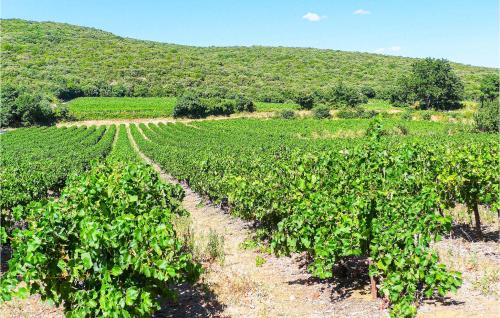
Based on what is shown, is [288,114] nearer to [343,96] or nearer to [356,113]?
[356,113]

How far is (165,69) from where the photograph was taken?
125 m

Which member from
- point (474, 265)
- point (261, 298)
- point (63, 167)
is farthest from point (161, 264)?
point (63, 167)

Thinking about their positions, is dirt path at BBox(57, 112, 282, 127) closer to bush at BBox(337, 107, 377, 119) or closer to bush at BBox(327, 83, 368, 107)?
bush at BBox(337, 107, 377, 119)

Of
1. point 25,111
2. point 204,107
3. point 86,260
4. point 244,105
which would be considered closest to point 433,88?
point 244,105

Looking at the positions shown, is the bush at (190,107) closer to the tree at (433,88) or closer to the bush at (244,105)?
the bush at (244,105)

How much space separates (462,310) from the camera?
711 centimetres

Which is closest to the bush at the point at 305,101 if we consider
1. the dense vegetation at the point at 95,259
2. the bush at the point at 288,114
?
the bush at the point at 288,114

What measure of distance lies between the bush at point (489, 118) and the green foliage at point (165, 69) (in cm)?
4102

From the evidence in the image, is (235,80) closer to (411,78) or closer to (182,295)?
(411,78)

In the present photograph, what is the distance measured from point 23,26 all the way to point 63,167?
176 metres

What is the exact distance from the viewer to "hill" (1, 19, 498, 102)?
10344 cm

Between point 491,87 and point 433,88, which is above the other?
point 491,87

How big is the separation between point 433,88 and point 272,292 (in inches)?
3301

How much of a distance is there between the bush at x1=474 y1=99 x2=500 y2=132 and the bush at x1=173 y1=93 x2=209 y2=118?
4723 centimetres
